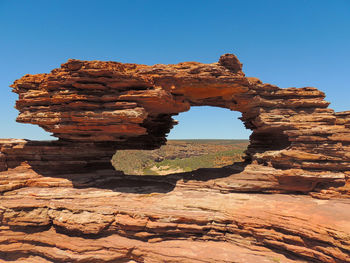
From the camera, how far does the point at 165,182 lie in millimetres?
17141

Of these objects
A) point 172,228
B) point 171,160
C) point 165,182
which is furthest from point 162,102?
point 171,160

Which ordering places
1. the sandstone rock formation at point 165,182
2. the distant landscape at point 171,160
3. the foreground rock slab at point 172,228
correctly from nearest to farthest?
the foreground rock slab at point 172,228 → the sandstone rock formation at point 165,182 → the distant landscape at point 171,160

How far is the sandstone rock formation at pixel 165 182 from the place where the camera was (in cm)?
1123

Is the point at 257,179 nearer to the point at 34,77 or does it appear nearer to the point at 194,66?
the point at 194,66

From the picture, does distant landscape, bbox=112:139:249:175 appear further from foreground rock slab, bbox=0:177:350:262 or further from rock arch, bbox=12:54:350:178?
foreground rock slab, bbox=0:177:350:262

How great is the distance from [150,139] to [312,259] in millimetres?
15804

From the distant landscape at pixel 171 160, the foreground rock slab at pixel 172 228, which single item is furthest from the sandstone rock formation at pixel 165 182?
the distant landscape at pixel 171 160

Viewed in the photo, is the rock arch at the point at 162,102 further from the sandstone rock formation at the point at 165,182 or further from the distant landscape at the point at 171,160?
the distant landscape at the point at 171,160

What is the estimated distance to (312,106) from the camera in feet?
55.3

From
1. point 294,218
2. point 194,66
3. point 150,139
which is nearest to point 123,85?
point 194,66

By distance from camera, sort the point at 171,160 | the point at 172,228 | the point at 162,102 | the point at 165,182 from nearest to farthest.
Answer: the point at 172,228 < the point at 162,102 < the point at 165,182 < the point at 171,160

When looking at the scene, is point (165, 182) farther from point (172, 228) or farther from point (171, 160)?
point (171, 160)

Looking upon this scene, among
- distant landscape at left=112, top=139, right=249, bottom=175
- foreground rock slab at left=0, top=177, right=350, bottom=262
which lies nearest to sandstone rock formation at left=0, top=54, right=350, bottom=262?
foreground rock slab at left=0, top=177, right=350, bottom=262

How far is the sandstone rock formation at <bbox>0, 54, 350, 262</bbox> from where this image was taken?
1123cm
